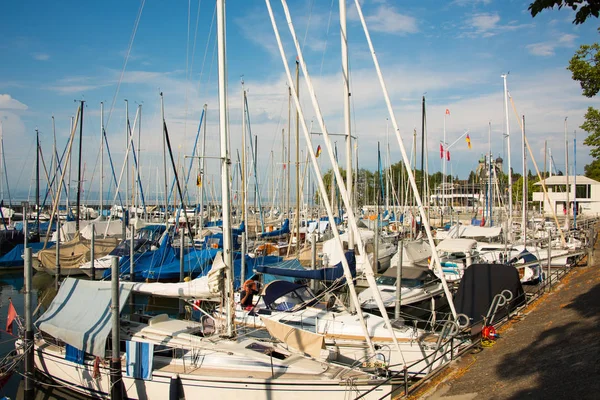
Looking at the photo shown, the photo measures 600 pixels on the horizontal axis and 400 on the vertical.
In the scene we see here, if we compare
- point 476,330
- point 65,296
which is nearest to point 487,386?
point 476,330

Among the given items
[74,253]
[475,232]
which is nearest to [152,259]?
[74,253]

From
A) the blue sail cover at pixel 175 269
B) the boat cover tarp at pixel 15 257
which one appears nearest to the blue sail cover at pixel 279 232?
the blue sail cover at pixel 175 269

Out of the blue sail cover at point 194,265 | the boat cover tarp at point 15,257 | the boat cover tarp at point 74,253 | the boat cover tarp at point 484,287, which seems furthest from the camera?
the boat cover tarp at point 15,257

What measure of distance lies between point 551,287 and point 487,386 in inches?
447

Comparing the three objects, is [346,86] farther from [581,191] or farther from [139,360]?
[581,191]

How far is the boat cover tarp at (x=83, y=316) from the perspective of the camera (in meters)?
11.9

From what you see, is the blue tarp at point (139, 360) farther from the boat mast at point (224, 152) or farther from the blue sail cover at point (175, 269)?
the blue sail cover at point (175, 269)

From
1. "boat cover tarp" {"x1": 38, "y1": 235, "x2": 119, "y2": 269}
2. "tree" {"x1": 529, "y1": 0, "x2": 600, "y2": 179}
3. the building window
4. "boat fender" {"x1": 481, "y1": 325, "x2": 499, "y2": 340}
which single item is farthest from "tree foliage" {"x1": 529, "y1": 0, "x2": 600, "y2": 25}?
the building window

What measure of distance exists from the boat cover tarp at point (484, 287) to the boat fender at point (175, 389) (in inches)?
352

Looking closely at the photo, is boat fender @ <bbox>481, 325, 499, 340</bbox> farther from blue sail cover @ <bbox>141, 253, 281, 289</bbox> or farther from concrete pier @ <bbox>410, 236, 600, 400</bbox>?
blue sail cover @ <bbox>141, 253, 281, 289</bbox>

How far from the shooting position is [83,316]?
12.7 metres

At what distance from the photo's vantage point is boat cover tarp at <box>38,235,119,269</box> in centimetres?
3045

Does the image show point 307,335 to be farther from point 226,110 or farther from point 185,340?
point 226,110

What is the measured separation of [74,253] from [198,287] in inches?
851
